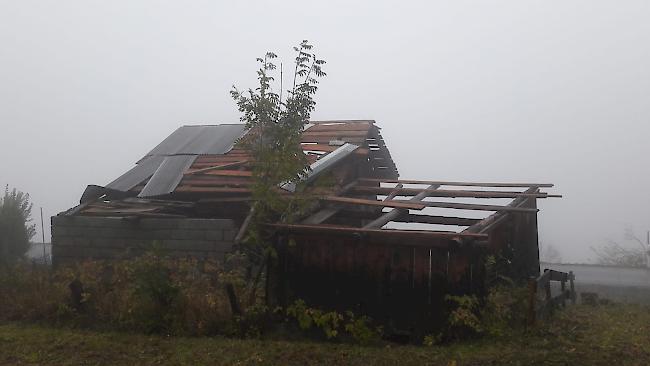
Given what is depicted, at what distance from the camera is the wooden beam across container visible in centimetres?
838

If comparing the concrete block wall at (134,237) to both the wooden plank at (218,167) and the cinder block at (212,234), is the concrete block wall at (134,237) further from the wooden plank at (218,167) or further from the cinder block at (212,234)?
the wooden plank at (218,167)

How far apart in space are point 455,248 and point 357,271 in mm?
1642

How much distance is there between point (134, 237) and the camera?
38.7ft

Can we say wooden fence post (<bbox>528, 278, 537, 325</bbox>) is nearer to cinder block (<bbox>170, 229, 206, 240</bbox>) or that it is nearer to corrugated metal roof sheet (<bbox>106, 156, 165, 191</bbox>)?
cinder block (<bbox>170, 229, 206, 240</bbox>)

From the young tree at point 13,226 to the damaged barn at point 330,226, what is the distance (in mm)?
4351

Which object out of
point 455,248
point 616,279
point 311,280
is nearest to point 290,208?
point 311,280

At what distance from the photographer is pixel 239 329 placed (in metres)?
8.59

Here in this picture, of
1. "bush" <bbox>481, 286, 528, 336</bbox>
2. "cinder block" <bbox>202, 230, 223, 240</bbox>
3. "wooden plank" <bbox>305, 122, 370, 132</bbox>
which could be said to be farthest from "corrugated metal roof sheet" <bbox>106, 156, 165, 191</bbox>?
"bush" <bbox>481, 286, 528, 336</bbox>

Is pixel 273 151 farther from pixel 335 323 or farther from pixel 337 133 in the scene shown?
pixel 337 133

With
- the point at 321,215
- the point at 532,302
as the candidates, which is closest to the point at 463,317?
the point at 532,302

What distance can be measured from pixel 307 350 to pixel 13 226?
42.4 ft

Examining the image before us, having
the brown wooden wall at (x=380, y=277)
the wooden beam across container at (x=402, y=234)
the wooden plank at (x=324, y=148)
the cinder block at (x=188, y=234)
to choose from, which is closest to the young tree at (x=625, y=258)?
the wooden plank at (x=324, y=148)

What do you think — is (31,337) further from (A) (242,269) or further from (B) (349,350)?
(B) (349,350)

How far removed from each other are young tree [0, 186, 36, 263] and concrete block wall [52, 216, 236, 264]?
5.08 m
